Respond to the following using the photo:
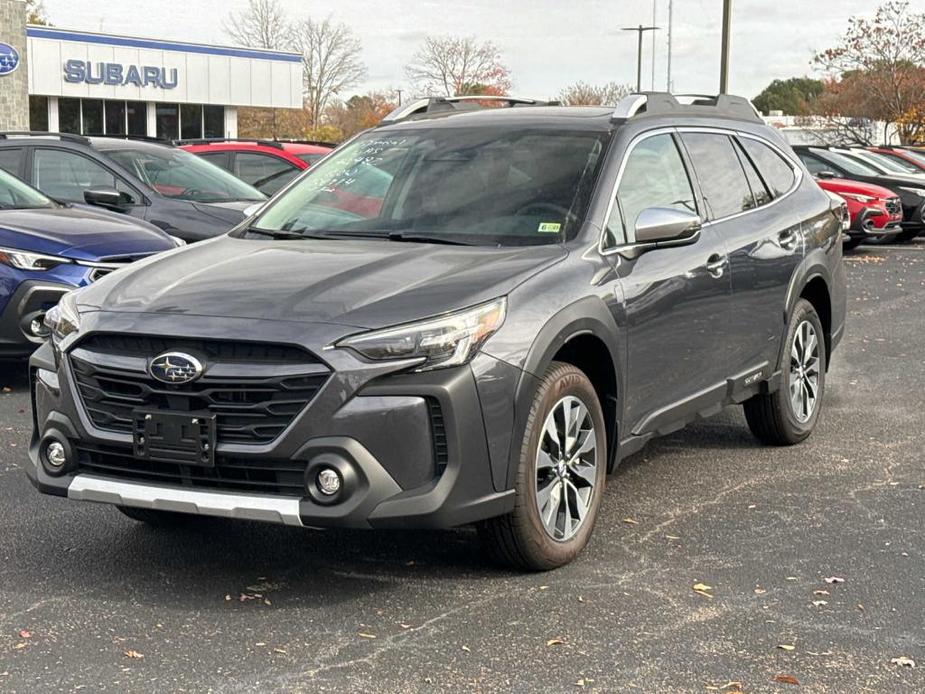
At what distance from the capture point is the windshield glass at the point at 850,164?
22375 millimetres

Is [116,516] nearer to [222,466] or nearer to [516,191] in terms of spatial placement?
[222,466]

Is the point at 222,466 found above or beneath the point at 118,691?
above

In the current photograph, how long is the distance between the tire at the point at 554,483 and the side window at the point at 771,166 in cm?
244

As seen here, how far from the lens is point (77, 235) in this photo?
8.77 meters

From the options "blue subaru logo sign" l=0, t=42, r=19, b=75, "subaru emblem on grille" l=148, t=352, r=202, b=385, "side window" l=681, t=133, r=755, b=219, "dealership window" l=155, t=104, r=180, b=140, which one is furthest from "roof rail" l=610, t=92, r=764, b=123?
"dealership window" l=155, t=104, r=180, b=140

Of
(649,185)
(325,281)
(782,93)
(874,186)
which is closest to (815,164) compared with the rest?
(874,186)

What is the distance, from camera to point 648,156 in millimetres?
6074

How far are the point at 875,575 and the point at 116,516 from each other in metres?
3.09

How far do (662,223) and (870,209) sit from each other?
1604 cm

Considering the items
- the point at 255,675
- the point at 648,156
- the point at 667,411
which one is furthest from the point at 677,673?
the point at 648,156

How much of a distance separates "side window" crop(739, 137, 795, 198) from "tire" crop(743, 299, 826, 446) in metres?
0.62

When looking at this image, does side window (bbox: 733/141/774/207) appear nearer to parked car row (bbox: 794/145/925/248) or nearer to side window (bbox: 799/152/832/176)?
parked car row (bbox: 794/145/925/248)

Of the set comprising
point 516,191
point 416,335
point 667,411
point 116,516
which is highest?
point 516,191

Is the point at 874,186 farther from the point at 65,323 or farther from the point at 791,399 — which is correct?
the point at 65,323
